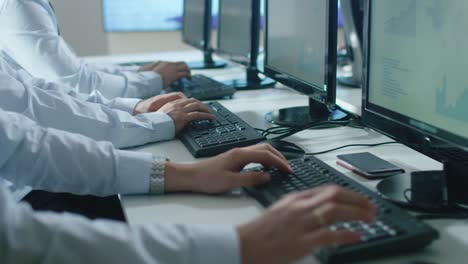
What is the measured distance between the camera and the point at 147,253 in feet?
2.24

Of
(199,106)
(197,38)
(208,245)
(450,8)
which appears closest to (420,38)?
(450,8)

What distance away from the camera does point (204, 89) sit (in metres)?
1.90

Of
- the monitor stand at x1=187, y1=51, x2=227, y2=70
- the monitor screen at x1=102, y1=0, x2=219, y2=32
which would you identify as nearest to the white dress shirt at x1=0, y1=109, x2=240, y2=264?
the monitor stand at x1=187, y1=51, x2=227, y2=70

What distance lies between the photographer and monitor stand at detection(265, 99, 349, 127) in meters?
1.49

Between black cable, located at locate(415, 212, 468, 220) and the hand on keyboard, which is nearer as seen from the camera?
the hand on keyboard

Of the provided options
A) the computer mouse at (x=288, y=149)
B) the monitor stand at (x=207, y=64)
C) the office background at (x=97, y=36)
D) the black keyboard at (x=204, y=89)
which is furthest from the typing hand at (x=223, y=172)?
the office background at (x=97, y=36)

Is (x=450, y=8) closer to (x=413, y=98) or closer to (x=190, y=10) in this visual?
(x=413, y=98)

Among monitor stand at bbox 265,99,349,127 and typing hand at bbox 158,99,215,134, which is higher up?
typing hand at bbox 158,99,215,134

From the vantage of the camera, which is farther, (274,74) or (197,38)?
(197,38)

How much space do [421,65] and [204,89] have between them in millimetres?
1042

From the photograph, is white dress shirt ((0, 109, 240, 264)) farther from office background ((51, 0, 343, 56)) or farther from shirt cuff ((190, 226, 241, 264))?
office background ((51, 0, 343, 56))

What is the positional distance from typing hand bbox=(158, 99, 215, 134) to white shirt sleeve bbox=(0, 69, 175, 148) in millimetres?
22

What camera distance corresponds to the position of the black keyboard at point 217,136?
1.21m

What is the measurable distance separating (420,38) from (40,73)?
4.85 feet
